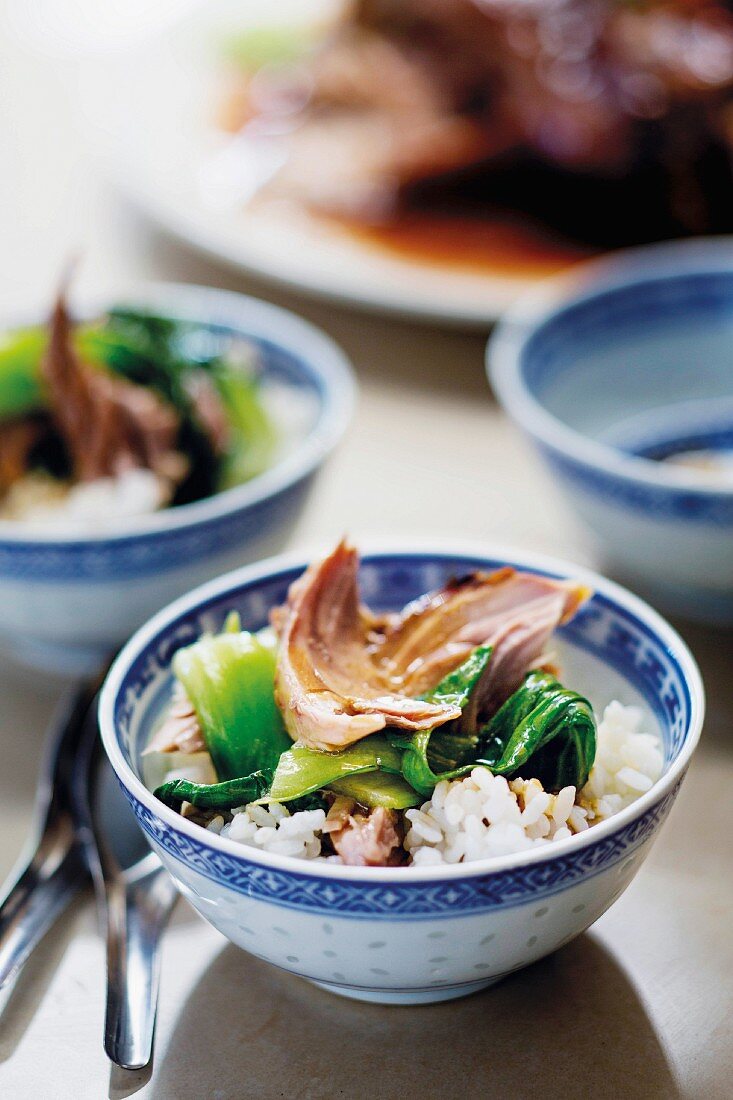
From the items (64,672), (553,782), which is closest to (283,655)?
(553,782)

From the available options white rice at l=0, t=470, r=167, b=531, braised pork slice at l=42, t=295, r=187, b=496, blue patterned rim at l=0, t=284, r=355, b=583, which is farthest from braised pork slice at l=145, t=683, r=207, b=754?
braised pork slice at l=42, t=295, r=187, b=496

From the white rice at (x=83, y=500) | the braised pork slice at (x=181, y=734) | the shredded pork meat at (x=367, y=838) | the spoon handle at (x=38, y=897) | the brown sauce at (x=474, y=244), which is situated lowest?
the spoon handle at (x=38, y=897)

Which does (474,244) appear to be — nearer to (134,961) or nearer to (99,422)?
(99,422)

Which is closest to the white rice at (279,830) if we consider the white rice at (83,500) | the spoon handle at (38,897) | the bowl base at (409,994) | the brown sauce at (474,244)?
the bowl base at (409,994)

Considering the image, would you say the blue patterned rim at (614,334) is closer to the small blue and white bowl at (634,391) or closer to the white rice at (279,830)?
the small blue and white bowl at (634,391)

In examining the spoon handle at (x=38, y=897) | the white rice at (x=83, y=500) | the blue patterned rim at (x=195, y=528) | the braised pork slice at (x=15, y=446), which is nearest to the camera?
the spoon handle at (x=38, y=897)

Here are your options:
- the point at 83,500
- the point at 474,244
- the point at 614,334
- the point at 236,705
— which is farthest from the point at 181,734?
the point at 474,244

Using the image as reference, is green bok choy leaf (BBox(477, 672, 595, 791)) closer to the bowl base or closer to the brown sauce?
the bowl base
